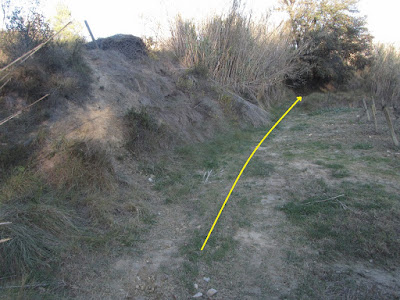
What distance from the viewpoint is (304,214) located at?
509 cm

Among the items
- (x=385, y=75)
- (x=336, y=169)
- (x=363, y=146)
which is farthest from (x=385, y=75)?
(x=336, y=169)

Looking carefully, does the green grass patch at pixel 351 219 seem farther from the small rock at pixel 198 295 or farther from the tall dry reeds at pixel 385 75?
the tall dry reeds at pixel 385 75

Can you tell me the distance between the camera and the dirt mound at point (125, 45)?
11.2 meters

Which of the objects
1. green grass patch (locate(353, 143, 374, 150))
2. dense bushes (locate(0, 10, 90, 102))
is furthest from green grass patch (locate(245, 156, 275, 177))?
dense bushes (locate(0, 10, 90, 102))

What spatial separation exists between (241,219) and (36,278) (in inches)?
120

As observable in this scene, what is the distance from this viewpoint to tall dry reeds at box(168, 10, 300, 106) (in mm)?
13562

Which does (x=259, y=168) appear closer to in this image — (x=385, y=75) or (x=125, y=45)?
(x=125, y=45)

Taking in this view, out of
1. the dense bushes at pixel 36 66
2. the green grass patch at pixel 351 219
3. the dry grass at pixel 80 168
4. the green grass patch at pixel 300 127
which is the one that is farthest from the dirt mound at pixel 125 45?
the green grass patch at pixel 351 219

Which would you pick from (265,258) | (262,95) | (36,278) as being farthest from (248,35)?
(36,278)

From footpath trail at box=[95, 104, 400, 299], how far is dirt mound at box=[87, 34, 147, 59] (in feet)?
19.4

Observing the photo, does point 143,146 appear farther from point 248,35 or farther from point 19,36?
point 248,35

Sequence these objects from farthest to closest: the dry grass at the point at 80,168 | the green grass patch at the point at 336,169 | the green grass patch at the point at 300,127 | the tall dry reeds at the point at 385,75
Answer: the tall dry reeds at the point at 385,75
the green grass patch at the point at 300,127
the green grass patch at the point at 336,169
the dry grass at the point at 80,168

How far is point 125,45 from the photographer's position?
37.3ft

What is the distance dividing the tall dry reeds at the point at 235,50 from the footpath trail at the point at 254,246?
7227 millimetres
